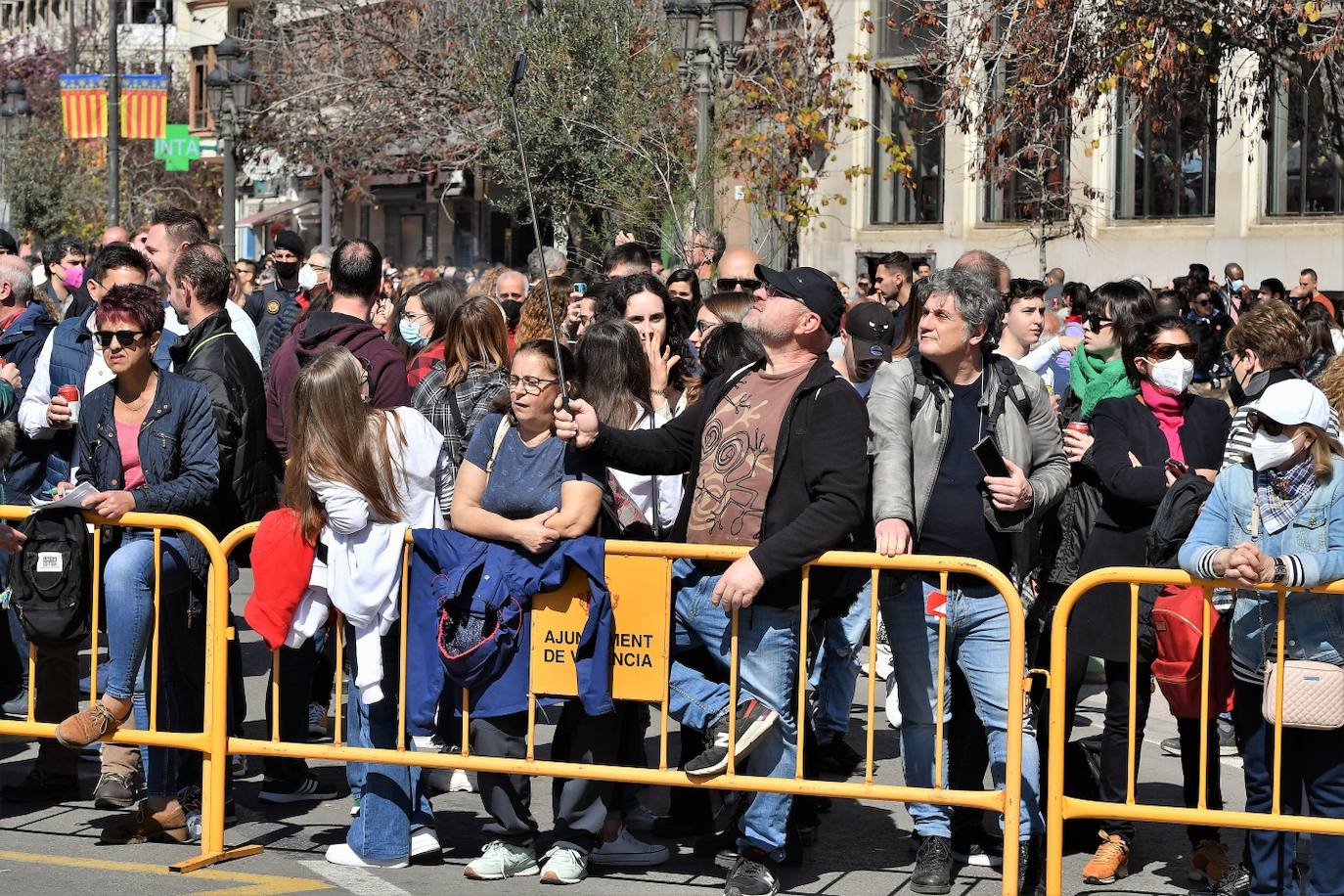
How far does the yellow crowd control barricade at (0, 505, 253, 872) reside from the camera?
20.8 ft

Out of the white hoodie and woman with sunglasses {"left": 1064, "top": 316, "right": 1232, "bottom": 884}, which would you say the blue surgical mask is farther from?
woman with sunglasses {"left": 1064, "top": 316, "right": 1232, "bottom": 884}

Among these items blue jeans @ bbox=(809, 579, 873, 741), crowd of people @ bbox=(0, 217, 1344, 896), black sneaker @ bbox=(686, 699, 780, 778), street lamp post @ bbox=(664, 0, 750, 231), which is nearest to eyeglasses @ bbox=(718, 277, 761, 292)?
crowd of people @ bbox=(0, 217, 1344, 896)

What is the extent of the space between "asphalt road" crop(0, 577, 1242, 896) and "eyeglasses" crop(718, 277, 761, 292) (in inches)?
103

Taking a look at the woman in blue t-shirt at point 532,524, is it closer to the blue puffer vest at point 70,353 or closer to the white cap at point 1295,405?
the white cap at point 1295,405

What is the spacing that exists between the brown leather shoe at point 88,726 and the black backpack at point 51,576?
0.88 ft

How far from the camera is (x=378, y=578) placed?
20.5 ft

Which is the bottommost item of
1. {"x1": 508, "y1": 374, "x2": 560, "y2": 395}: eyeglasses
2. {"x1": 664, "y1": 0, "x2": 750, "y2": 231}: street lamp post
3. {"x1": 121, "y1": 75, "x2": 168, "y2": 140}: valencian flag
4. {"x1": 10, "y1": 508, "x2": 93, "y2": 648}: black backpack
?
{"x1": 10, "y1": 508, "x2": 93, "y2": 648}: black backpack

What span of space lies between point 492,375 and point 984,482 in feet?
9.33

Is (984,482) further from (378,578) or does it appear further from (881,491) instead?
(378,578)

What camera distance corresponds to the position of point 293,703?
7.11 metres

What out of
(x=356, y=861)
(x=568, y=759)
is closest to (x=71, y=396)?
(x=356, y=861)

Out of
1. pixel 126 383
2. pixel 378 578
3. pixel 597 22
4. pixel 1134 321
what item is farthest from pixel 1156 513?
pixel 597 22

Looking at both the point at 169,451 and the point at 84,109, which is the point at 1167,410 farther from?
the point at 84,109

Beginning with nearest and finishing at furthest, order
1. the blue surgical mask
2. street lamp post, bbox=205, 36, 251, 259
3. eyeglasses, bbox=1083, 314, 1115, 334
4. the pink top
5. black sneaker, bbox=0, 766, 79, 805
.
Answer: the pink top → black sneaker, bbox=0, 766, 79, 805 → eyeglasses, bbox=1083, 314, 1115, 334 → the blue surgical mask → street lamp post, bbox=205, 36, 251, 259
